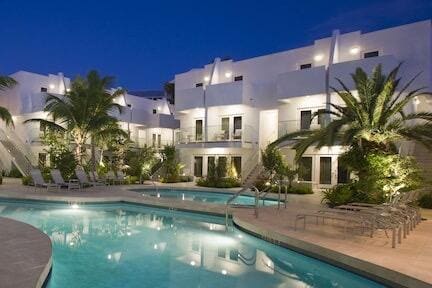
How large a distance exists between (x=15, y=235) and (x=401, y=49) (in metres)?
19.8

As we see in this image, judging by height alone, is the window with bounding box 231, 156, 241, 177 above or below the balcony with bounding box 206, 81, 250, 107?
below

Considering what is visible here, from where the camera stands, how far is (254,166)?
998 inches

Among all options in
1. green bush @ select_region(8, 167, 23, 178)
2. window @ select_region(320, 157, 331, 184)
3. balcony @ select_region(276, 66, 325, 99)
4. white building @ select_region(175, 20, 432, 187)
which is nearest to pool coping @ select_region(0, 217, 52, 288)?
white building @ select_region(175, 20, 432, 187)

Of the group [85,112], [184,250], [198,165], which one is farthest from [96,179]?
[184,250]

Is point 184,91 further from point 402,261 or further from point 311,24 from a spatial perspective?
point 311,24

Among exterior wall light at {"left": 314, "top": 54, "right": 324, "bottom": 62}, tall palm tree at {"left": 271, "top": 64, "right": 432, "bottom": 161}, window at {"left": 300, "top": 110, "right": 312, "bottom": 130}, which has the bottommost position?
tall palm tree at {"left": 271, "top": 64, "right": 432, "bottom": 161}

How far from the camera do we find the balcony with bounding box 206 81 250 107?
25.4 m

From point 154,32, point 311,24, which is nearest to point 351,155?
point 311,24

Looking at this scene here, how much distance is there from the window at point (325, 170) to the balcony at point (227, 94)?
20.5 ft

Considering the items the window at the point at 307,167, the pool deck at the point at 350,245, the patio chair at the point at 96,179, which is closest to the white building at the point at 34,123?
the patio chair at the point at 96,179

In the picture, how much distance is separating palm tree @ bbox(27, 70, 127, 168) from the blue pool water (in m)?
9.33

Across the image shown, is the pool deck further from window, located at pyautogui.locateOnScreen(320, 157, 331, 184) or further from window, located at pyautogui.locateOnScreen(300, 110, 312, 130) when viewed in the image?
window, located at pyautogui.locateOnScreen(300, 110, 312, 130)

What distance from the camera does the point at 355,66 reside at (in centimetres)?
2050

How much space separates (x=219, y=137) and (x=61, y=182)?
34.7ft
